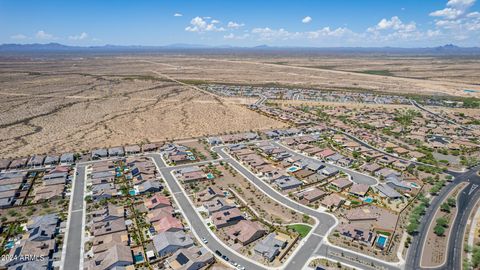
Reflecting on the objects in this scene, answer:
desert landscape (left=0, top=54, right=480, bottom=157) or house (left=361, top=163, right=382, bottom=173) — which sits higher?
desert landscape (left=0, top=54, right=480, bottom=157)

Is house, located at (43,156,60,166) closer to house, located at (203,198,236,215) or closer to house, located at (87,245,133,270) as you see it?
house, located at (87,245,133,270)

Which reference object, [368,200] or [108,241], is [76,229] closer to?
[108,241]

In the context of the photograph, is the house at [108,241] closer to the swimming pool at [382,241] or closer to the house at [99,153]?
the house at [99,153]

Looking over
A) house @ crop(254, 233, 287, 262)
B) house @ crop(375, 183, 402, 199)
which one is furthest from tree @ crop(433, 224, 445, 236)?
house @ crop(254, 233, 287, 262)

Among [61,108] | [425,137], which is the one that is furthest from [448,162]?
[61,108]

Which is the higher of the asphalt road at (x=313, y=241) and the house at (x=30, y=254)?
the house at (x=30, y=254)

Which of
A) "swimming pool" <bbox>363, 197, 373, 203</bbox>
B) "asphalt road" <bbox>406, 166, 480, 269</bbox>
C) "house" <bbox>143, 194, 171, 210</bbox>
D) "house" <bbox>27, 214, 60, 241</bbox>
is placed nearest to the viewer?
"asphalt road" <bbox>406, 166, 480, 269</bbox>

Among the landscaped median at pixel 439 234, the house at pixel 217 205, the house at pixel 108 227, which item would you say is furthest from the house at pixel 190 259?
the landscaped median at pixel 439 234
